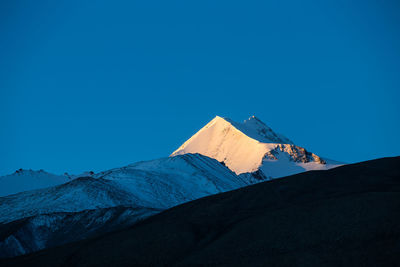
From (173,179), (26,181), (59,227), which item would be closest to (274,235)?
(59,227)

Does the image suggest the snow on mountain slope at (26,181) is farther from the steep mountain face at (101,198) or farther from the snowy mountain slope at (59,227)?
the snowy mountain slope at (59,227)

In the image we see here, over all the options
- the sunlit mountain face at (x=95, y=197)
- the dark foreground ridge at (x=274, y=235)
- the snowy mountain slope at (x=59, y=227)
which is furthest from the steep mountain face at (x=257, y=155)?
the dark foreground ridge at (x=274, y=235)

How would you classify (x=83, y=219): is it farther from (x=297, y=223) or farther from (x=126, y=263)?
(x=297, y=223)

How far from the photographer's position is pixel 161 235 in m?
26.7

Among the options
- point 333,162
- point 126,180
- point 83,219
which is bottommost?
point 83,219

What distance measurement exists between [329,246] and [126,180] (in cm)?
4976

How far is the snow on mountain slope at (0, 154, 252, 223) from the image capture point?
54125 millimetres

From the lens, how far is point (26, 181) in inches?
4309

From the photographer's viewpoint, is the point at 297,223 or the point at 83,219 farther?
the point at 83,219

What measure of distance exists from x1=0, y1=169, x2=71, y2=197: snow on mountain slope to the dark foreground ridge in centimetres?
8098

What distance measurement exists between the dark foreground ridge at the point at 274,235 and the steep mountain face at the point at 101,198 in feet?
45.0

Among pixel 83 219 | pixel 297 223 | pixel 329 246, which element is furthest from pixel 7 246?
pixel 329 246

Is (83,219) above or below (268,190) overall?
above

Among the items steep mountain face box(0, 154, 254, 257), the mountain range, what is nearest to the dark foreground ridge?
the mountain range
